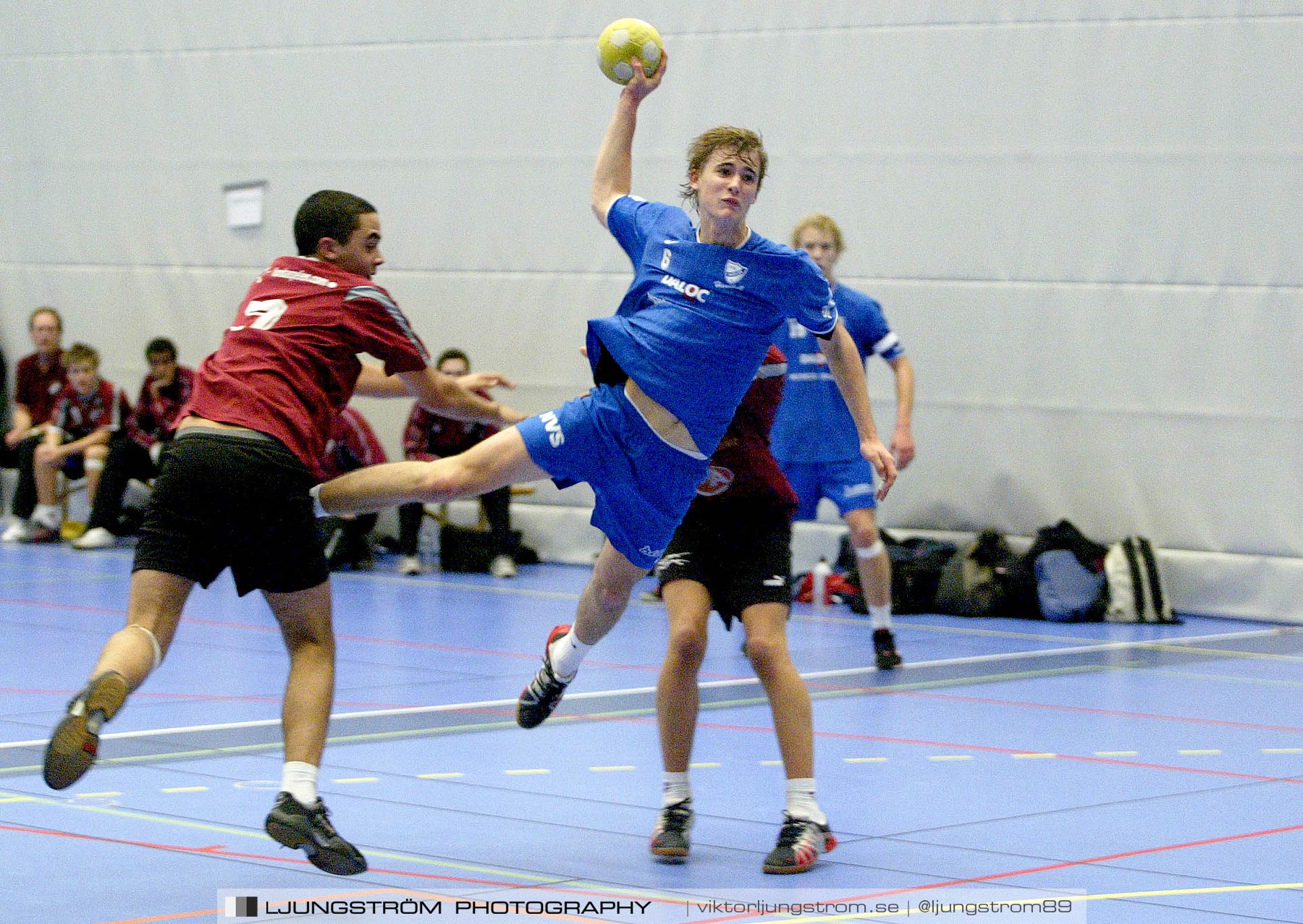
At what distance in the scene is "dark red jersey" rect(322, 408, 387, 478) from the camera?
13297mm

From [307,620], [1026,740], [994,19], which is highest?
[994,19]

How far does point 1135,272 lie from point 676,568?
7.16 m

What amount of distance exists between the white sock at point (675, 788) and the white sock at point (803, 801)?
0.31 metres

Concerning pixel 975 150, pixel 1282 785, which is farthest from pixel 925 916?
pixel 975 150

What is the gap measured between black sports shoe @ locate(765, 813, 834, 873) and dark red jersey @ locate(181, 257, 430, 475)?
1665mm

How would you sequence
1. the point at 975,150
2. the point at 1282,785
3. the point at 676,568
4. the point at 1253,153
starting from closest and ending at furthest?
1. the point at 676,568
2. the point at 1282,785
3. the point at 1253,153
4. the point at 975,150

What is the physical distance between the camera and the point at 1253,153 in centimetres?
1145

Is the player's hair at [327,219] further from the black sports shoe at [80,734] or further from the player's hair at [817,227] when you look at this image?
the player's hair at [817,227]

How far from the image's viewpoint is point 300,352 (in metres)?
4.87

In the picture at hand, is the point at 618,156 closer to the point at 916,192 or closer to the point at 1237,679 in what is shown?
the point at 1237,679

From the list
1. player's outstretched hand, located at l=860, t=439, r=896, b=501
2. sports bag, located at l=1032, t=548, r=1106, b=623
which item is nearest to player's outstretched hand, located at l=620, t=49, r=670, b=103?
player's outstretched hand, located at l=860, t=439, r=896, b=501

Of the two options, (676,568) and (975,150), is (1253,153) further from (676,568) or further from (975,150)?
(676,568)

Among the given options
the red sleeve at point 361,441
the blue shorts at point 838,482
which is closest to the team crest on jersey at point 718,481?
the blue shorts at point 838,482

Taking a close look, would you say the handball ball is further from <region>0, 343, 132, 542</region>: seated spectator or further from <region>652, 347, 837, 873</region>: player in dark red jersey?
<region>0, 343, 132, 542</region>: seated spectator
